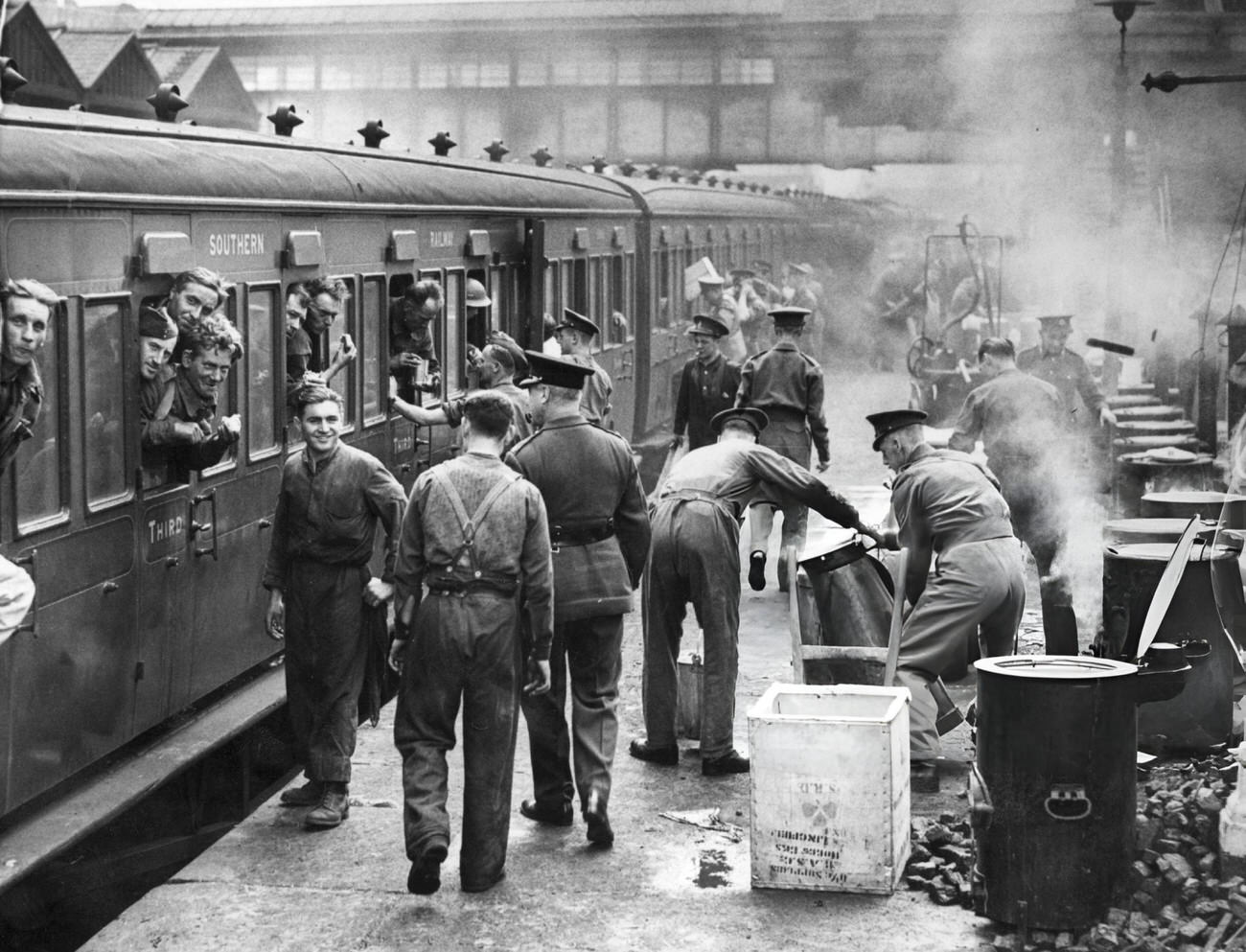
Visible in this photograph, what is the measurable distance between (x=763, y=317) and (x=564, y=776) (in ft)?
55.3

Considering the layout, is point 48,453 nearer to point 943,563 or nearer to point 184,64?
point 943,563

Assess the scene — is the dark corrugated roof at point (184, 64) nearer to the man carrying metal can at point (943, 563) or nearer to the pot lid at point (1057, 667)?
the man carrying metal can at point (943, 563)

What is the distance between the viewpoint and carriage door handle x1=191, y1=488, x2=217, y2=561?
7301mm

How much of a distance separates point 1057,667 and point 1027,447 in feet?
16.6

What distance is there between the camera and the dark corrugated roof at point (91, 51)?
32.3 m

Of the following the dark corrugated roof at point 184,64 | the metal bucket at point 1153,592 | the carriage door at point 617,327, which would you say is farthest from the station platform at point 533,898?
the dark corrugated roof at point 184,64

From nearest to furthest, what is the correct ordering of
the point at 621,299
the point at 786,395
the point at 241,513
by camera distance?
the point at 241,513 → the point at 786,395 → the point at 621,299

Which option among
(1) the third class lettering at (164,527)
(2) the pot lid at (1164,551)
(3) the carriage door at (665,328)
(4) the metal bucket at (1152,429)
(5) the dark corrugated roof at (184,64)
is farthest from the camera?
(5) the dark corrugated roof at (184,64)

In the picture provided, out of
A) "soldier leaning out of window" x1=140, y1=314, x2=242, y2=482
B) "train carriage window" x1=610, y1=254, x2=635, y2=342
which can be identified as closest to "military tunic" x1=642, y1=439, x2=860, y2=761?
"soldier leaning out of window" x1=140, y1=314, x2=242, y2=482

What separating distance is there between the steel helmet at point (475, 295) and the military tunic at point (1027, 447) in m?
3.12

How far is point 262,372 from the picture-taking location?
8227 mm

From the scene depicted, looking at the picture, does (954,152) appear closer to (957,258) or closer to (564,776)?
(957,258)

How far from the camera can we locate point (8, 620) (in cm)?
536

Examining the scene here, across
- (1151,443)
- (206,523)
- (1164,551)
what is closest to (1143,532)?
(1164,551)
